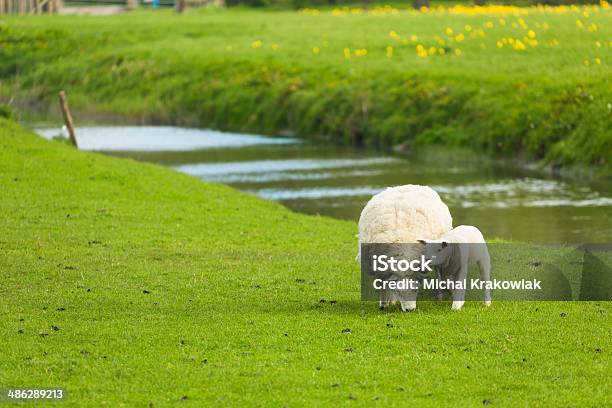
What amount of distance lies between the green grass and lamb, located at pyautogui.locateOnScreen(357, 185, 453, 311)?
0.73 metres

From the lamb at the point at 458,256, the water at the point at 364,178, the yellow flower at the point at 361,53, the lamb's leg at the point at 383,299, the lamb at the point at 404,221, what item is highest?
the lamb at the point at 404,221

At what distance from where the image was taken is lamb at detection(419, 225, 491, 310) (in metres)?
14.4

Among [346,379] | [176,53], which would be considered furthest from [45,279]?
[176,53]

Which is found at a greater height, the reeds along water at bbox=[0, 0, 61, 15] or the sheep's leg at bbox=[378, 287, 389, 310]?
the sheep's leg at bbox=[378, 287, 389, 310]

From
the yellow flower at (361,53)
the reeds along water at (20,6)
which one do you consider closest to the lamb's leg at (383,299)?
the yellow flower at (361,53)

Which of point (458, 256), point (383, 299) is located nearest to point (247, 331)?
point (383, 299)

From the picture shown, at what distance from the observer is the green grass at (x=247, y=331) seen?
11.4 meters

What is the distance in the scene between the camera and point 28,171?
26828 millimetres

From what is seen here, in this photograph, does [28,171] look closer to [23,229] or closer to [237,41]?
[23,229]

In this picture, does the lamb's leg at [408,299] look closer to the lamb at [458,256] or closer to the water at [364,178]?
the lamb at [458,256]

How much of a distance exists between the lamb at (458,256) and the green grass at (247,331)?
341 mm

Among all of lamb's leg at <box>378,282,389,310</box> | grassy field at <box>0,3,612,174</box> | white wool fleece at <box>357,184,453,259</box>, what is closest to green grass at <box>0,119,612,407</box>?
lamb's leg at <box>378,282,389,310</box>

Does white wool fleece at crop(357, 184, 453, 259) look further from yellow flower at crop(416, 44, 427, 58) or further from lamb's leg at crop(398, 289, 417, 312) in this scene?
yellow flower at crop(416, 44, 427, 58)

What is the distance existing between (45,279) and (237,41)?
44.6 m
